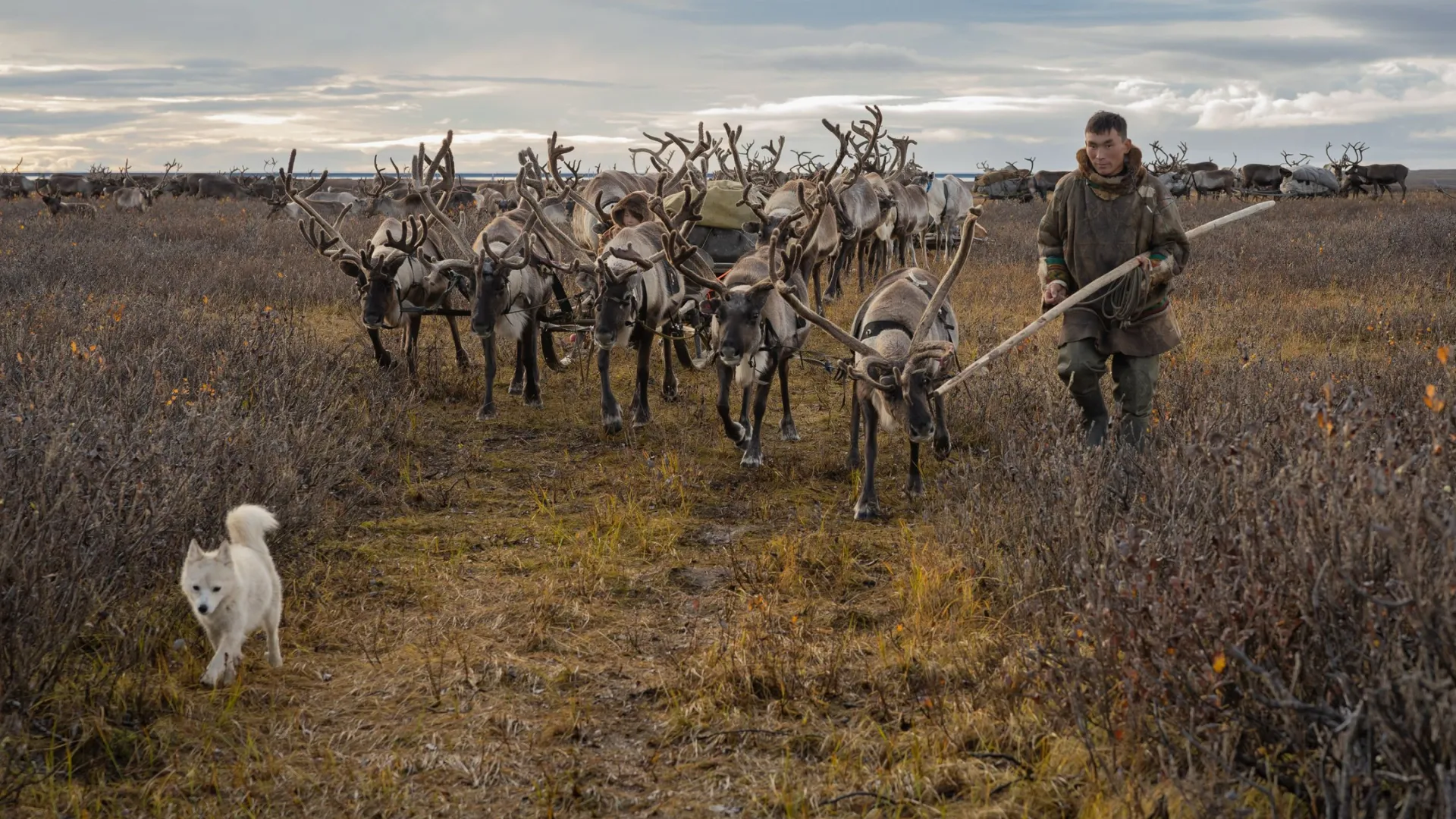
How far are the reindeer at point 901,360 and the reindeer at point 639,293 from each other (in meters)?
1.63

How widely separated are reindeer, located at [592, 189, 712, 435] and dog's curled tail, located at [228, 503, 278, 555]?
157 inches

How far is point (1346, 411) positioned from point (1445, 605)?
4.88ft

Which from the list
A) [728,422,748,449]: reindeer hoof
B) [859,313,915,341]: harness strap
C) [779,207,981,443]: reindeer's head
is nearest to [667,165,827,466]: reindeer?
[728,422,748,449]: reindeer hoof

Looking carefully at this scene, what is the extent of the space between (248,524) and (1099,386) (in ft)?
13.9

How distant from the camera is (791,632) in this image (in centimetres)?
455

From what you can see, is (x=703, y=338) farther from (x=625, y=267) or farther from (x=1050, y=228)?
(x=1050, y=228)

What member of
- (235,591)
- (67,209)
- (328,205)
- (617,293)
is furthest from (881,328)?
(328,205)

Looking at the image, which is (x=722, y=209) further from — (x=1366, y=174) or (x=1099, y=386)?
(x=1366, y=174)

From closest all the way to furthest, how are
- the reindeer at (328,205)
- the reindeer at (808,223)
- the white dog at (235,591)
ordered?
the white dog at (235,591)
the reindeer at (808,223)
the reindeer at (328,205)

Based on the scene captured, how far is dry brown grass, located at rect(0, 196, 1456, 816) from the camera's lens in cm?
296

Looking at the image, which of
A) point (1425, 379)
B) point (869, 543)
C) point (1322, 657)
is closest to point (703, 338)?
point (869, 543)

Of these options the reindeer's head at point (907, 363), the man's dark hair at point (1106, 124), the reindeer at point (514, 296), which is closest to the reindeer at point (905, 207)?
the reindeer at point (514, 296)

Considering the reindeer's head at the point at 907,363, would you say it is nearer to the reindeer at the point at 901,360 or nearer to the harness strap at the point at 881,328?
the reindeer at the point at 901,360

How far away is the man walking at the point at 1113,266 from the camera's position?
543 centimetres
